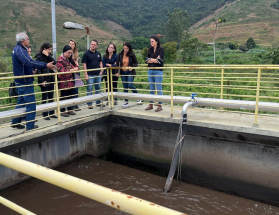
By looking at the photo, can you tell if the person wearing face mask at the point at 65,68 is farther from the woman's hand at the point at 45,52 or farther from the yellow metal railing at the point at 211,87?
the woman's hand at the point at 45,52

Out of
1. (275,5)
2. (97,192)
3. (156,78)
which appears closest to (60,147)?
(156,78)

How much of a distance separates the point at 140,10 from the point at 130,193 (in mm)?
89097

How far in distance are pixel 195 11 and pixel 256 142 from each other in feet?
278

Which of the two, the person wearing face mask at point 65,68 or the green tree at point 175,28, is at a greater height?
the green tree at point 175,28

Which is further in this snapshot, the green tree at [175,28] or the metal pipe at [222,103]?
the green tree at [175,28]

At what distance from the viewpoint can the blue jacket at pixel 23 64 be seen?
14.6 ft

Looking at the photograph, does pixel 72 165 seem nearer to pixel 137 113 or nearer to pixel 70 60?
pixel 137 113

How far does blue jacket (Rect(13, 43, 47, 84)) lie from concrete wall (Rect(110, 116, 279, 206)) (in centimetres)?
236

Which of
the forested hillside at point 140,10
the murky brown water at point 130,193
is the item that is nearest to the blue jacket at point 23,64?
the murky brown water at point 130,193

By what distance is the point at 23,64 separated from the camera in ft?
15.3

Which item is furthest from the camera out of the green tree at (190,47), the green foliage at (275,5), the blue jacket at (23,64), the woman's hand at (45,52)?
the green foliage at (275,5)

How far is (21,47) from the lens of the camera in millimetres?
4488

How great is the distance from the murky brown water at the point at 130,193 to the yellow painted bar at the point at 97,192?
3.41 metres

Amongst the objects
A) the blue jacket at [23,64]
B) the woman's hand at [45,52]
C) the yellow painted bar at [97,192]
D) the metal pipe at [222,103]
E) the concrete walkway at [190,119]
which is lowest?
the concrete walkway at [190,119]
